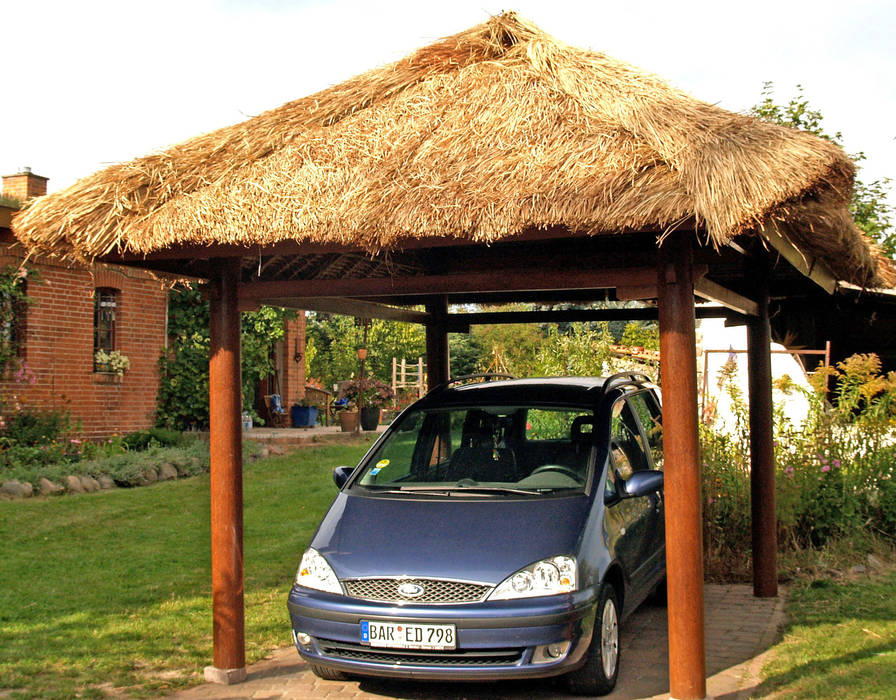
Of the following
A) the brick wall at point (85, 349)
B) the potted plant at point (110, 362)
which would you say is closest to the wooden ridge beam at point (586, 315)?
the brick wall at point (85, 349)

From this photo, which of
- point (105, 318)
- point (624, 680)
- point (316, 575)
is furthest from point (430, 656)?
point (105, 318)

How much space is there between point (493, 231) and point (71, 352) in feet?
42.0

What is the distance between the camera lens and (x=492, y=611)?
5.01 m

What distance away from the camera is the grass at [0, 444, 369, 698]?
6.12m

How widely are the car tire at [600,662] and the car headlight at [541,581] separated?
348mm

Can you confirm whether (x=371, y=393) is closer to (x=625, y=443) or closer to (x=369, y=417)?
(x=369, y=417)

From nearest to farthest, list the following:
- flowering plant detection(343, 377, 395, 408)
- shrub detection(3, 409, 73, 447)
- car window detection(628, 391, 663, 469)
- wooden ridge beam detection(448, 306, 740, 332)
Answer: car window detection(628, 391, 663, 469)
wooden ridge beam detection(448, 306, 740, 332)
shrub detection(3, 409, 73, 447)
flowering plant detection(343, 377, 395, 408)

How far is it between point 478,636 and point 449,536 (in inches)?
24.9

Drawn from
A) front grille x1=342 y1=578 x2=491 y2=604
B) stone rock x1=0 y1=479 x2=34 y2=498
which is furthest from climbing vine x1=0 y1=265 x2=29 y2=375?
front grille x1=342 y1=578 x2=491 y2=604

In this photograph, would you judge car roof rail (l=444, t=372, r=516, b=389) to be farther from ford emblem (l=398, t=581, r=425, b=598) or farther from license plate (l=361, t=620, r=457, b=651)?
license plate (l=361, t=620, r=457, b=651)

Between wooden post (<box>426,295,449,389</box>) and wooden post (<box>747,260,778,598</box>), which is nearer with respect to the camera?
wooden post (<box>747,260,778,598</box>)

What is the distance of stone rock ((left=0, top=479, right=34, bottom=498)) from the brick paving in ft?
23.5

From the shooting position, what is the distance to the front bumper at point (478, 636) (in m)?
5.00

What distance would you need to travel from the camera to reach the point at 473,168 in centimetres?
552
